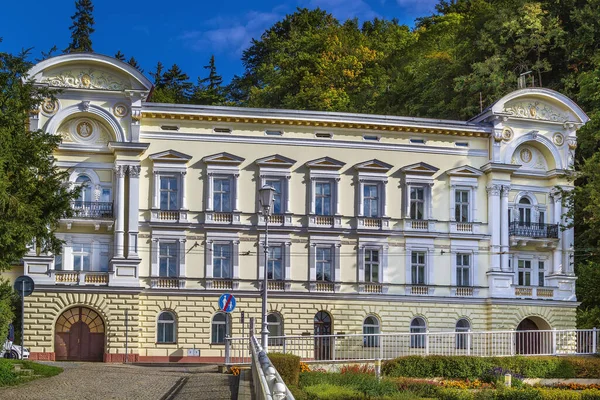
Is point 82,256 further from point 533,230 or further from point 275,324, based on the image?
point 533,230

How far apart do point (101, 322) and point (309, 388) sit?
92.8 ft

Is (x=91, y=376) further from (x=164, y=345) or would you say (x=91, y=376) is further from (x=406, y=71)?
(x=406, y=71)

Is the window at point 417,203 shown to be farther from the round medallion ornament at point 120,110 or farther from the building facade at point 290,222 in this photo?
the round medallion ornament at point 120,110

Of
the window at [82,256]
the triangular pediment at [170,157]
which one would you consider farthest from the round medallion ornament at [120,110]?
the window at [82,256]

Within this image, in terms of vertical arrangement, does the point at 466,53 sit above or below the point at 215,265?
above

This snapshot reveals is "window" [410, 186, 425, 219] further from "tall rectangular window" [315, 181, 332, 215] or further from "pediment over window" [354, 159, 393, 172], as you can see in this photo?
"tall rectangular window" [315, 181, 332, 215]

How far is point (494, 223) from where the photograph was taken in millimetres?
56750

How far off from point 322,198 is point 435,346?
12770 mm

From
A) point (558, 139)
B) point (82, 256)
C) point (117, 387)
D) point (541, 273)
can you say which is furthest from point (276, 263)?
point (117, 387)

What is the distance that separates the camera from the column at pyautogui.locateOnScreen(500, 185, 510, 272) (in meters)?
56.6

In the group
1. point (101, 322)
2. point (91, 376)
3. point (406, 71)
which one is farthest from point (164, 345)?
point (406, 71)

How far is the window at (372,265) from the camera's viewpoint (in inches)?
2188

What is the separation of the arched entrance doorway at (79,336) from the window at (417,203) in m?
16.8

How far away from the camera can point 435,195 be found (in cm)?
5653
